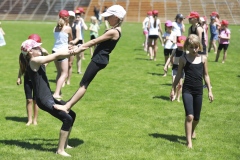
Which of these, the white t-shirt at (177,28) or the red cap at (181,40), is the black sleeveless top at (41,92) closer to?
the red cap at (181,40)

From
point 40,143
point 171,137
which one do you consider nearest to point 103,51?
point 40,143

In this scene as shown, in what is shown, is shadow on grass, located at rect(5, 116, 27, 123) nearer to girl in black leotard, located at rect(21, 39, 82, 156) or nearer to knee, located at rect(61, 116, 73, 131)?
girl in black leotard, located at rect(21, 39, 82, 156)

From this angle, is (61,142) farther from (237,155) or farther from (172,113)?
(172,113)

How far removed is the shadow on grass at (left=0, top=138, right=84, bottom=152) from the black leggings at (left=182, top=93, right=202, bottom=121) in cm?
208

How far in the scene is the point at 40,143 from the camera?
25.4 ft

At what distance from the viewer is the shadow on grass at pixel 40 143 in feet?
24.4

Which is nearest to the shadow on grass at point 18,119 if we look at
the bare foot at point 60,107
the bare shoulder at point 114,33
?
the bare foot at point 60,107

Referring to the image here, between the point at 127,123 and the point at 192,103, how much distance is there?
213cm

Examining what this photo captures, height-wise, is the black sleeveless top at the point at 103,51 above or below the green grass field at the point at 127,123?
above

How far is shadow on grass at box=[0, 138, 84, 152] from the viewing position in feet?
24.4

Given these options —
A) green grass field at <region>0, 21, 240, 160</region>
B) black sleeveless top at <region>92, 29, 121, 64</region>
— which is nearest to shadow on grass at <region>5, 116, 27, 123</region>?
green grass field at <region>0, 21, 240, 160</region>

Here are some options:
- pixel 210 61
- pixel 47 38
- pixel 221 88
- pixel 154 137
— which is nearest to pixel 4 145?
pixel 154 137

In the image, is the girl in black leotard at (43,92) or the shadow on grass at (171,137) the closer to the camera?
the girl in black leotard at (43,92)

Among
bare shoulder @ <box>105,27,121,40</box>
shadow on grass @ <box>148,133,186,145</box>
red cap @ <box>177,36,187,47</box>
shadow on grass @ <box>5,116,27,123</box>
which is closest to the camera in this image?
bare shoulder @ <box>105,27,121,40</box>
